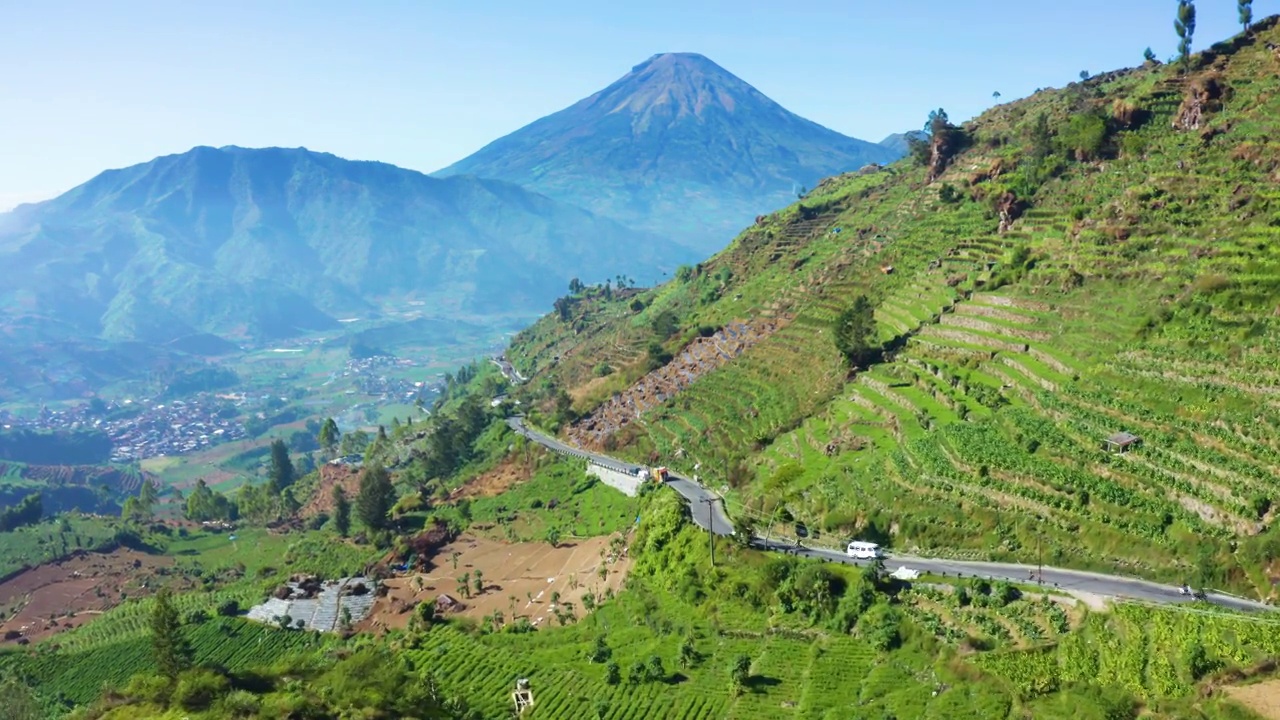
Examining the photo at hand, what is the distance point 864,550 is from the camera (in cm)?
3853

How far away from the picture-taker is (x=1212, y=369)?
122 ft

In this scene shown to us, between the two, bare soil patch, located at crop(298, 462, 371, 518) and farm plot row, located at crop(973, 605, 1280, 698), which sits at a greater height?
farm plot row, located at crop(973, 605, 1280, 698)

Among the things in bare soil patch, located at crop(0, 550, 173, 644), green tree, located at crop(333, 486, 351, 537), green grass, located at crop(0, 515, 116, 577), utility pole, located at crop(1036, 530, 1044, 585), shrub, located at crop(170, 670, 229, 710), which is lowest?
bare soil patch, located at crop(0, 550, 173, 644)

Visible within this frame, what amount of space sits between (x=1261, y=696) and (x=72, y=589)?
8491 centimetres

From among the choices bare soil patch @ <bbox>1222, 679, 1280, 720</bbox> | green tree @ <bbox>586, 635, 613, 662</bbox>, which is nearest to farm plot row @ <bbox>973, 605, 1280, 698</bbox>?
bare soil patch @ <bbox>1222, 679, 1280, 720</bbox>

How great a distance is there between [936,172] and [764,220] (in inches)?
1186

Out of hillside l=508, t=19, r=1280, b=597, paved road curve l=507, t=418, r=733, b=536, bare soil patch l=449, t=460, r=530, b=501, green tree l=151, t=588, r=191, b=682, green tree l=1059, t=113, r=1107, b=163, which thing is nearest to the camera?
hillside l=508, t=19, r=1280, b=597

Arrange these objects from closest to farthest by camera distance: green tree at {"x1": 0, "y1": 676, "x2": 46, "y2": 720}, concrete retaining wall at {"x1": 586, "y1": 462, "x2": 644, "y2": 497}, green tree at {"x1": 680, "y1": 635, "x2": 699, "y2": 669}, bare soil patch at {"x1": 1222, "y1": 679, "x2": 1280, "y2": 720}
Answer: bare soil patch at {"x1": 1222, "y1": 679, "x2": 1280, "y2": 720} → green tree at {"x1": 680, "y1": 635, "x2": 699, "y2": 669} → green tree at {"x1": 0, "y1": 676, "x2": 46, "y2": 720} → concrete retaining wall at {"x1": 586, "y1": 462, "x2": 644, "y2": 497}

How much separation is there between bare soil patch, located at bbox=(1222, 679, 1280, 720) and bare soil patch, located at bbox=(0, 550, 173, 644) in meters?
74.0

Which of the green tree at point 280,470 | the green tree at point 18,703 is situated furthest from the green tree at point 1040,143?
the green tree at point 280,470

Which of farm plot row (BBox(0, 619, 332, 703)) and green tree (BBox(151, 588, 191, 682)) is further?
farm plot row (BBox(0, 619, 332, 703))

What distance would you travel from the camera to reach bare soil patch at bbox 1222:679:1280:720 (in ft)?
77.4

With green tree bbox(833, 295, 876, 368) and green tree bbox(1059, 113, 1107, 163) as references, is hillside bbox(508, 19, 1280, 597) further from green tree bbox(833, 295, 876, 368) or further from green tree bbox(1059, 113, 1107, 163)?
green tree bbox(833, 295, 876, 368)

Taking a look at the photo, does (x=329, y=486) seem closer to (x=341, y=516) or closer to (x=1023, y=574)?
(x=341, y=516)
